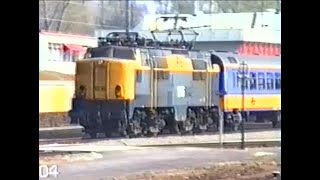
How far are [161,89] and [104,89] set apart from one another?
28 cm

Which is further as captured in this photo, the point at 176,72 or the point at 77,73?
the point at 176,72

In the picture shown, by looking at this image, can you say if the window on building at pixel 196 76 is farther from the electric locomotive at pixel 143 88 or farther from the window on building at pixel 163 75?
the window on building at pixel 163 75

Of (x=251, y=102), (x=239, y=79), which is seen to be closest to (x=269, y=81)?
(x=251, y=102)

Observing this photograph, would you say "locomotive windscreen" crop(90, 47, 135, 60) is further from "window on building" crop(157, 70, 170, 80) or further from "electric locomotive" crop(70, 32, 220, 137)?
"window on building" crop(157, 70, 170, 80)

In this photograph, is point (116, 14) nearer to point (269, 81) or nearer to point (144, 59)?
point (144, 59)

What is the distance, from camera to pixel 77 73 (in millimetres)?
2664
